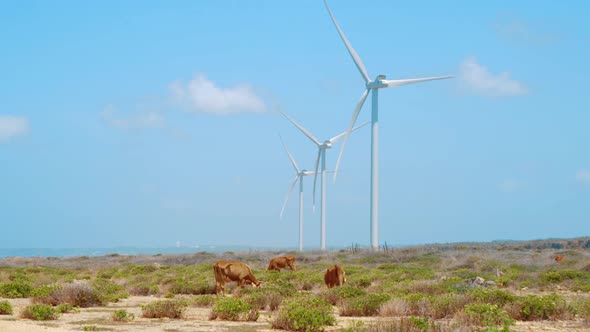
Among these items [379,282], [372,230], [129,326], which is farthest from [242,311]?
[372,230]

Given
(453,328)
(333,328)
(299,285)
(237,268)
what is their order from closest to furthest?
1. (453,328)
2. (333,328)
3. (237,268)
4. (299,285)

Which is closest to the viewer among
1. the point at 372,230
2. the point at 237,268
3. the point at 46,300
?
the point at 46,300

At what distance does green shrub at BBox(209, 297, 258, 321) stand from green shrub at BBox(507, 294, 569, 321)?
6.16 metres

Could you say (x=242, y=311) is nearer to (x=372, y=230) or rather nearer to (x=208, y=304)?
(x=208, y=304)

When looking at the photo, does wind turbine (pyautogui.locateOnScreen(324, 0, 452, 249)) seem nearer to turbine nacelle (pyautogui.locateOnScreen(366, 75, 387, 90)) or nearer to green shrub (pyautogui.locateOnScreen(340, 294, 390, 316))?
turbine nacelle (pyautogui.locateOnScreen(366, 75, 387, 90))

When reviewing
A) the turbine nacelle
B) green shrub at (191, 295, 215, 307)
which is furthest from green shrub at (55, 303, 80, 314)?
the turbine nacelle

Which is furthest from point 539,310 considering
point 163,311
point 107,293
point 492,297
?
point 107,293

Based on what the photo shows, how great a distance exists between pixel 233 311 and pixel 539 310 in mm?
7154

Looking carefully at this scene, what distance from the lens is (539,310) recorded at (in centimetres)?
1733

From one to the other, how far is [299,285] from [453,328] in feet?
52.9

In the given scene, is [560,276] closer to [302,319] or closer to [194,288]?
[194,288]

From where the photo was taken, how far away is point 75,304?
69.6 feet

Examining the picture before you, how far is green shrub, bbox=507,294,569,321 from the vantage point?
17281mm

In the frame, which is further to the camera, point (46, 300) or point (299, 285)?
point (299, 285)
